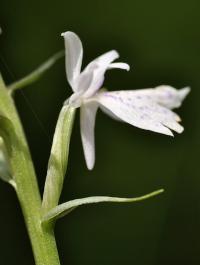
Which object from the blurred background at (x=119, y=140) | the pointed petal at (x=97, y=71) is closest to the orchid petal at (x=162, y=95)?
the pointed petal at (x=97, y=71)

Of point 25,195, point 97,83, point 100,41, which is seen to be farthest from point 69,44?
point 100,41

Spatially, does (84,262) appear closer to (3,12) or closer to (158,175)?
(158,175)

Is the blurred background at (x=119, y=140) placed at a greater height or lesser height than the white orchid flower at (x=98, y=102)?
lesser

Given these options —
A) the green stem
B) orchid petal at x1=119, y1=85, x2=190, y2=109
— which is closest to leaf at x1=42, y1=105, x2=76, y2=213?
the green stem

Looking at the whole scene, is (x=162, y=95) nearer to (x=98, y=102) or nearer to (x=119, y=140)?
(x=98, y=102)

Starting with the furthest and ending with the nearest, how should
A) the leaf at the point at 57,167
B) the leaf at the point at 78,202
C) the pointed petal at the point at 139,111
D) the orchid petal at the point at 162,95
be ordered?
the orchid petal at the point at 162,95 < the pointed petal at the point at 139,111 < the leaf at the point at 57,167 < the leaf at the point at 78,202

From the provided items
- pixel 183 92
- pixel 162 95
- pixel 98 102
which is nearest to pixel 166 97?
pixel 162 95

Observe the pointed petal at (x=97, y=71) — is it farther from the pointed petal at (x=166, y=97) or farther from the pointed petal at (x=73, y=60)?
the pointed petal at (x=166, y=97)

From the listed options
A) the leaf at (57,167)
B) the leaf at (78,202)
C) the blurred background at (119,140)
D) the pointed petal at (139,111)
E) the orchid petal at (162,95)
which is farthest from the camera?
the blurred background at (119,140)
